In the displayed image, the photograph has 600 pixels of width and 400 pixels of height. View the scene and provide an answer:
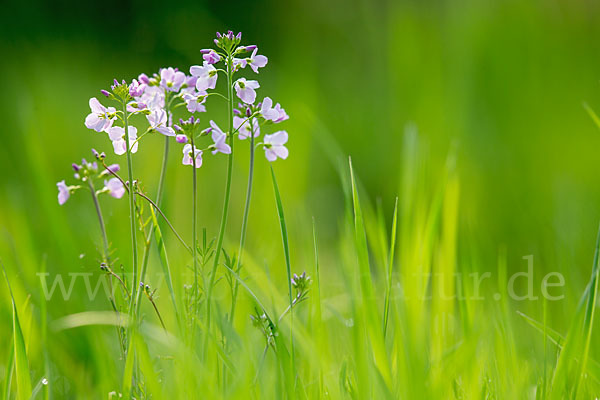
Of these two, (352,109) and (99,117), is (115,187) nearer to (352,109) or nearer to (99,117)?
(99,117)

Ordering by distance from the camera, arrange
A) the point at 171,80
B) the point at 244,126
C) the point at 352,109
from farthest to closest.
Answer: the point at 352,109 < the point at 244,126 < the point at 171,80

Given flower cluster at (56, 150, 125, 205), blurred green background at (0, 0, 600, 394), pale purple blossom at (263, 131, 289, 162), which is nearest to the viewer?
flower cluster at (56, 150, 125, 205)

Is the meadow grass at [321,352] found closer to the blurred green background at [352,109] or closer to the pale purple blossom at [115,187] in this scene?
the pale purple blossom at [115,187]

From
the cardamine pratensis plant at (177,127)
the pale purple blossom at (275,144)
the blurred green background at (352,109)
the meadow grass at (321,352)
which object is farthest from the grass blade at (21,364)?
the blurred green background at (352,109)

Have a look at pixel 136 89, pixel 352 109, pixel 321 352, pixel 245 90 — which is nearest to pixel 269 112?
pixel 245 90

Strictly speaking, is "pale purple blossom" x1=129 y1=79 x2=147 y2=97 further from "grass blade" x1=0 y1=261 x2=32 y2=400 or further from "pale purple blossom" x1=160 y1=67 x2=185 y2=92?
"grass blade" x1=0 y1=261 x2=32 y2=400

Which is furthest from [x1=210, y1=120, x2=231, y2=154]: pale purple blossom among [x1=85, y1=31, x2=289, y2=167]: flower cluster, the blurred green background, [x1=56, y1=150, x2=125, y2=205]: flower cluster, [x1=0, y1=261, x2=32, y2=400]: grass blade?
the blurred green background

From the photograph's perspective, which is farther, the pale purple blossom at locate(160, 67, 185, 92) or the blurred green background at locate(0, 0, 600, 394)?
the blurred green background at locate(0, 0, 600, 394)

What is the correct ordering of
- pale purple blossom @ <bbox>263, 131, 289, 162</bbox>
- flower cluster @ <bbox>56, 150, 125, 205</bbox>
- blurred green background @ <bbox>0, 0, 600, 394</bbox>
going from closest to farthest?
flower cluster @ <bbox>56, 150, 125, 205</bbox>
pale purple blossom @ <bbox>263, 131, 289, 162</bbox>
blurred green background @ <bbox>0, 0, 600, 394</bbox>
